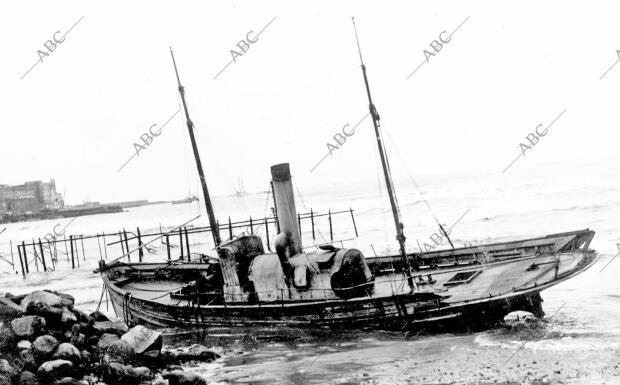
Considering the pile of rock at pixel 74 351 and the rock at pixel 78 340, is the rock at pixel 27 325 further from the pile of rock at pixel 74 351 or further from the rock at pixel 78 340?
the rock at pixel 78 340

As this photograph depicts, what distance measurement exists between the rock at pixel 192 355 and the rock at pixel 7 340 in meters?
3.25

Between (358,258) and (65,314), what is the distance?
7.85 meters

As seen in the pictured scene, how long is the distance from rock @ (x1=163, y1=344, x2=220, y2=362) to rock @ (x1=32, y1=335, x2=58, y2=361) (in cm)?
248

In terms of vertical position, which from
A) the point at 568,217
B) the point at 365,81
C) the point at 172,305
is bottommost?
the point at 568,217

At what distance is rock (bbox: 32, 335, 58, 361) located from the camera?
10695 mm

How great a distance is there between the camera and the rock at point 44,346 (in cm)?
1070

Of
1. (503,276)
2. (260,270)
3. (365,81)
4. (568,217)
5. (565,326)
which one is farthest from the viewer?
(568,217)

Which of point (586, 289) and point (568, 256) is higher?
point (568, 256)

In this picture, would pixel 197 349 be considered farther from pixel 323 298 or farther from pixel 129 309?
pixel 129 309

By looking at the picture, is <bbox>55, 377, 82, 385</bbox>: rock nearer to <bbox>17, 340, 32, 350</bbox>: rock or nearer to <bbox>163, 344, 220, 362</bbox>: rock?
<bbox>17, 340, 32, 350</bbox>: rock

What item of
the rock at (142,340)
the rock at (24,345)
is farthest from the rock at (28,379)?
the rock at (142,340)

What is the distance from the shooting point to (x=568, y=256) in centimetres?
1459

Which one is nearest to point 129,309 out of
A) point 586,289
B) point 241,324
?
point 241,324

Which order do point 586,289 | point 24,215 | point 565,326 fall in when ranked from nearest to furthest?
point 565,326 < point 586,289 < point 24,215
